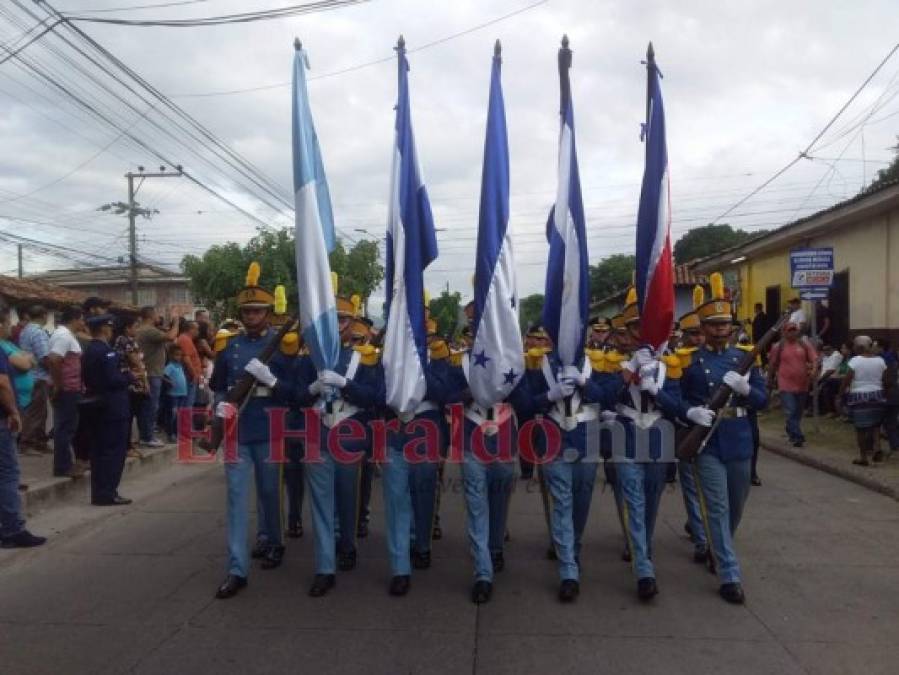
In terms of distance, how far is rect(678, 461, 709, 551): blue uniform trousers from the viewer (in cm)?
585

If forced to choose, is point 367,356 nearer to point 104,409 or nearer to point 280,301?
point 280,301

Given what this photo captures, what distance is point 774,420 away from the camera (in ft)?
52.1

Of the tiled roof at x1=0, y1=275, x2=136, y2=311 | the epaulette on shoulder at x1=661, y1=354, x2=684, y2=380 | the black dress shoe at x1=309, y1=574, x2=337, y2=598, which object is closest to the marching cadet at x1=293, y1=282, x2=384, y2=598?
the black dress shoe at x1=309, y1=574, x2=337, y2=598

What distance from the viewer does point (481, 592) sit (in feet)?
16.6

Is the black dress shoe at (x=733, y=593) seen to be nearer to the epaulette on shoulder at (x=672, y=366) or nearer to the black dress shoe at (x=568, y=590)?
the black dress shoe at (x=568, y=590)

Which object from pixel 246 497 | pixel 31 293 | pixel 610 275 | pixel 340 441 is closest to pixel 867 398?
pixel 340 441

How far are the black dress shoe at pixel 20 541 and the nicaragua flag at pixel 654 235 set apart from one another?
4908 mm

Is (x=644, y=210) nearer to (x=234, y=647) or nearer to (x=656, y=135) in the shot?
(x=656, y=135)

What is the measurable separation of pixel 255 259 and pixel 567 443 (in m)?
22.7

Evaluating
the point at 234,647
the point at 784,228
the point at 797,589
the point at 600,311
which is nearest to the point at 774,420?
the point at 784,228

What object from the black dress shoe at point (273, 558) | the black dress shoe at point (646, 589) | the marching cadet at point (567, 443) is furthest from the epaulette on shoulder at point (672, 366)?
the black dress shoe at point (273, 558)

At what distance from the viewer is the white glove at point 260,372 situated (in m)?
5.35

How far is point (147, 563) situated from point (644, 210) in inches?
172

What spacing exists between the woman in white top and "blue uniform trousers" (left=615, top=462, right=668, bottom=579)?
571cm
